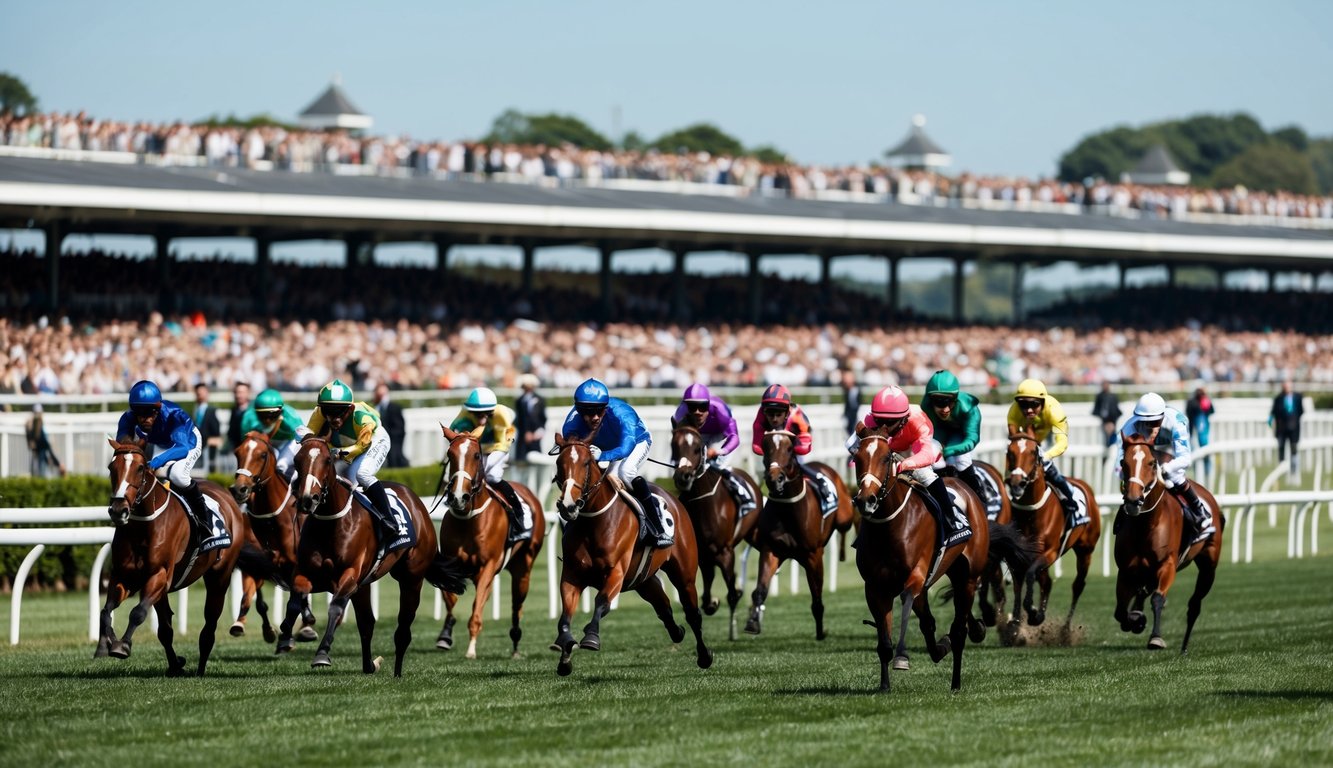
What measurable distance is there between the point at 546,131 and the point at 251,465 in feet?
267

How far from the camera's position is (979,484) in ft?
36.5

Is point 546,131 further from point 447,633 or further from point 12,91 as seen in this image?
point 447,633

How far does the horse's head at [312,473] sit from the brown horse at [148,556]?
687mm

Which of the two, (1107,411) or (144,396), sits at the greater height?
(144,396)

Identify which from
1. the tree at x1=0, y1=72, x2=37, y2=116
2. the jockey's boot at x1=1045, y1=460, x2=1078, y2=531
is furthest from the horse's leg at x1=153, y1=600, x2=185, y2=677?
the tree at x1=0, y1=72, x2=37, y2=116

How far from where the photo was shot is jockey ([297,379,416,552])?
32.4 ft

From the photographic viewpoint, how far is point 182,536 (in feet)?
31.8

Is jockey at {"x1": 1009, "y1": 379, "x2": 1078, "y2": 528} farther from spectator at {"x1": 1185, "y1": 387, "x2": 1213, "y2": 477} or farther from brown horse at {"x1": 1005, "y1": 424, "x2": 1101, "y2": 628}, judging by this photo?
spectator at {"x1": 1185, "y1": 387, "x2": 1213, "y2": 477}

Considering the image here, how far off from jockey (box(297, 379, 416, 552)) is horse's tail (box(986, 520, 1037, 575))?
2982 millimetres

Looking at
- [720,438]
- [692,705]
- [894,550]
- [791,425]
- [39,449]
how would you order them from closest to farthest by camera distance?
[692,705] → [894,550] → [720,438] → [791,425] → [39,449]

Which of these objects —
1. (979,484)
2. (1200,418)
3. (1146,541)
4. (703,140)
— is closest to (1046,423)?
(979,484)

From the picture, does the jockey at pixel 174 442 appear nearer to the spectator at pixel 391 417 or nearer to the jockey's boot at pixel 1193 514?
the jockey's boot at pixel 1193 514

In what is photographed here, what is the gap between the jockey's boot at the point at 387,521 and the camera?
9.85 m

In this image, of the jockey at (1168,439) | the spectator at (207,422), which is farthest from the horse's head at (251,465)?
the spectator at (207,422)
